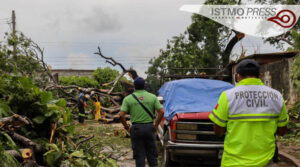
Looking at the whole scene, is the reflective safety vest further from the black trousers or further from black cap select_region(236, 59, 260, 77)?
the black trousers

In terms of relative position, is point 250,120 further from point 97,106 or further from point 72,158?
point 97,106

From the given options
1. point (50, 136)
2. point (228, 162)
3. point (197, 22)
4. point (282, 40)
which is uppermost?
point (197, 22)

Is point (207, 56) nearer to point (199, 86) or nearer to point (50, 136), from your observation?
point (199, 86)

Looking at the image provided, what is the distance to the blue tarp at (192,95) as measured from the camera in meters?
7.34

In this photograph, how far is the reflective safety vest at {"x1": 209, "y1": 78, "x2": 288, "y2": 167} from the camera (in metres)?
2.81

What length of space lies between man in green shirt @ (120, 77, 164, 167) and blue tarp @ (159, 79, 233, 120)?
1522 mm

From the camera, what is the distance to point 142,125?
547 cm

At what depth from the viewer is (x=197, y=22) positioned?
27.2m

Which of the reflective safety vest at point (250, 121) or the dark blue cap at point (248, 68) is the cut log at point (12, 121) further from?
the dark blue cap at point (248, 68)

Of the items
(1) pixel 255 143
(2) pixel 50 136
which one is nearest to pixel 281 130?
(1) pixel 255 143

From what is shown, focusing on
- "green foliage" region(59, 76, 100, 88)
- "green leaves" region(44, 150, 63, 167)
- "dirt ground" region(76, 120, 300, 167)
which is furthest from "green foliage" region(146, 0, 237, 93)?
"green leaves" region(44, 150, 63, 167)

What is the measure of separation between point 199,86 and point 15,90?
4.48m

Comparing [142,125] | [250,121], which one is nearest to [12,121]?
[142,125]

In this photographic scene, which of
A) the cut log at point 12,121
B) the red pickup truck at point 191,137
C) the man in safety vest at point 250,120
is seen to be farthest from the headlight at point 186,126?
the man in safety vest at point 250,120
